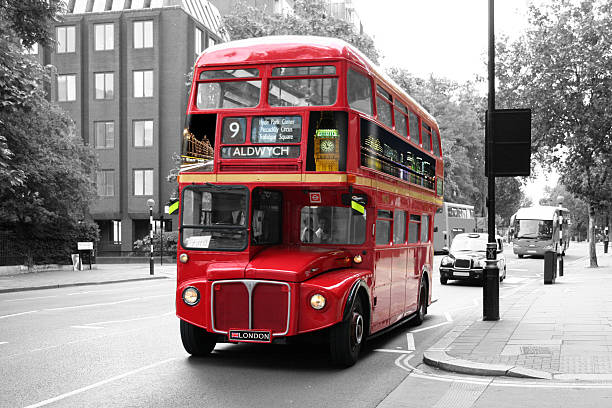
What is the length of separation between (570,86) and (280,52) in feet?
82.1

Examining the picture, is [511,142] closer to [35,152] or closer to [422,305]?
[422,305]

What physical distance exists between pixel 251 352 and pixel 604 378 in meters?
4.66

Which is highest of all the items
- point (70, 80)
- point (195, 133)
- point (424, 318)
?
point (70, 80)

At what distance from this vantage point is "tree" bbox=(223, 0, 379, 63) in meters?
40.8

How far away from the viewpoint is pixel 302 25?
40750 millimetres

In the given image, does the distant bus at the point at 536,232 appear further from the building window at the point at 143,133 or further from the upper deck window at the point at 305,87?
the upper deck window at the point at 305,87

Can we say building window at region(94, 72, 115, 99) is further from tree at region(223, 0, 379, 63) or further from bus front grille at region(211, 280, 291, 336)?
bus front grille at region(211, 280, 291, 336)

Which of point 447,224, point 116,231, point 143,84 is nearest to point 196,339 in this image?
point 447,224

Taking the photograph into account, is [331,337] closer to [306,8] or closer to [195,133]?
[195,133]

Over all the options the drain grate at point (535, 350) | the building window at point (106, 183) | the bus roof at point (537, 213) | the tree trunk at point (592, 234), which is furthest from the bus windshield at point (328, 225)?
the building window at point (106, 183)

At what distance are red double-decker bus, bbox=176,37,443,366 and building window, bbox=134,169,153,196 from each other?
4538cm

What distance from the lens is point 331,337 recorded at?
9.03m

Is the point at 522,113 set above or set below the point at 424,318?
above

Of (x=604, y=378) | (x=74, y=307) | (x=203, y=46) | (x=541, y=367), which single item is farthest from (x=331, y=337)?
(x=203, y=46)
